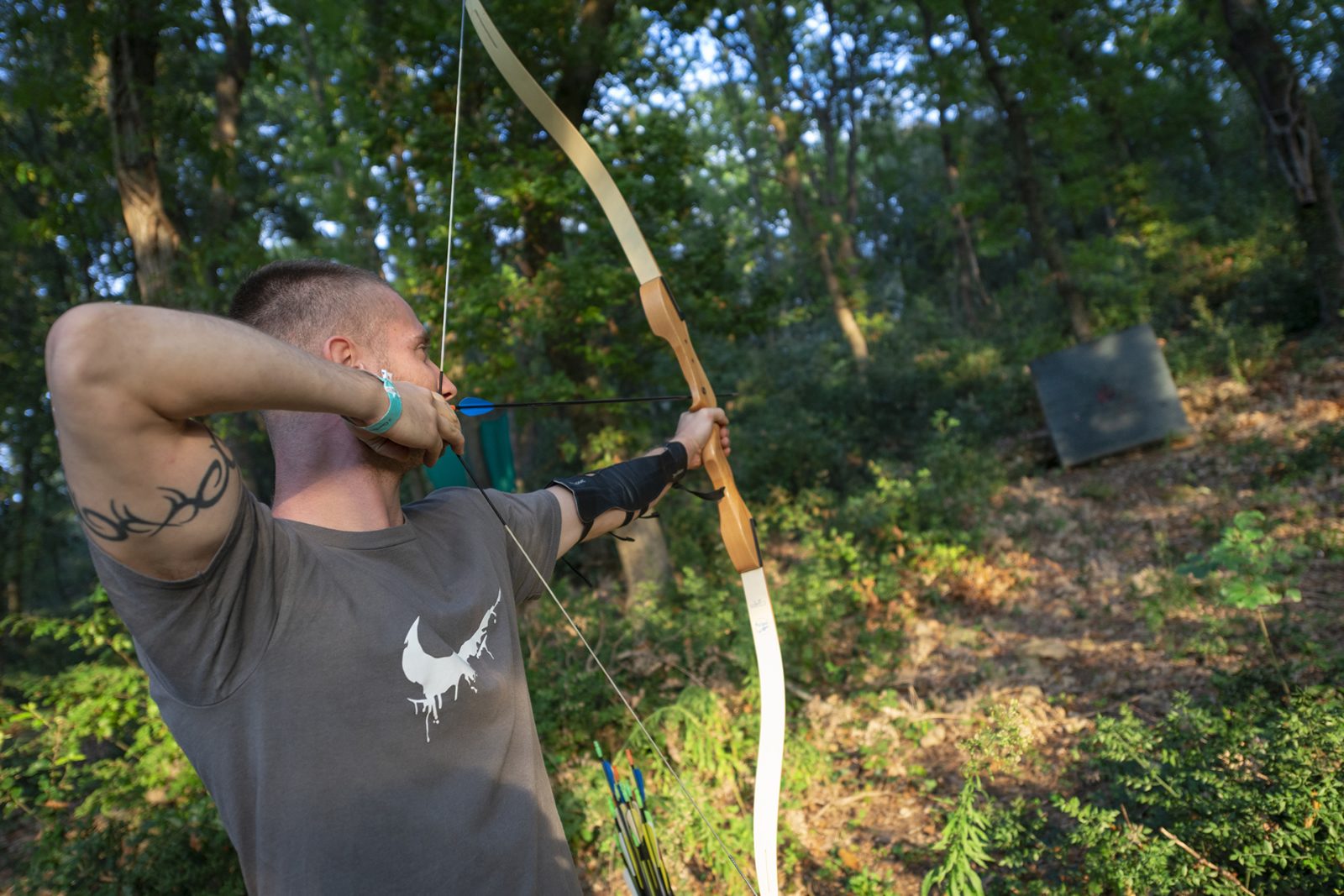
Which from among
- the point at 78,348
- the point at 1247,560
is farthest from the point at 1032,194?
the point at 78,348

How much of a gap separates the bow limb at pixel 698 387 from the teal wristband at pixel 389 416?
4.27 feet

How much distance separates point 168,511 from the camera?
963 mm

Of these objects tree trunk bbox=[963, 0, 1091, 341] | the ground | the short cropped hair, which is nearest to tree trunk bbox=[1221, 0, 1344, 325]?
the ground

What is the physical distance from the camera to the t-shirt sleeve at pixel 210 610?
1.01 metres

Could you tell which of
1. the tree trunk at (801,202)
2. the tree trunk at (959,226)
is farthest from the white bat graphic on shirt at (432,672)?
the tree trunk at (959,226)

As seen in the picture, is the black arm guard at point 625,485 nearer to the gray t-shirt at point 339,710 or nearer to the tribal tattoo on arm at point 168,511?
the gray t-shirt at point 339,710

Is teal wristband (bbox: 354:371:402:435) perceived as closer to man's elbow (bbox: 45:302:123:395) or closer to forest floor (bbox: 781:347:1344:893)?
man's elbow (bbox: 45:302:123:395)

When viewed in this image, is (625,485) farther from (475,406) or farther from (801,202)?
(801,202)

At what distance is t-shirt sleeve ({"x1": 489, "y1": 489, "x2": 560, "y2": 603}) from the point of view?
173 centimetres

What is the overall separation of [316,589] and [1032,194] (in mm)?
11237

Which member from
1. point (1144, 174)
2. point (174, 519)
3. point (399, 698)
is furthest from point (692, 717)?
point (1144, 174)

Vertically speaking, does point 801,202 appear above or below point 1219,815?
above

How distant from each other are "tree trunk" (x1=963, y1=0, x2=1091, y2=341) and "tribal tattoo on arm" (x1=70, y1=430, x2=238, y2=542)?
11108mm

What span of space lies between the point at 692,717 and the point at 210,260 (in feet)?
13.4
